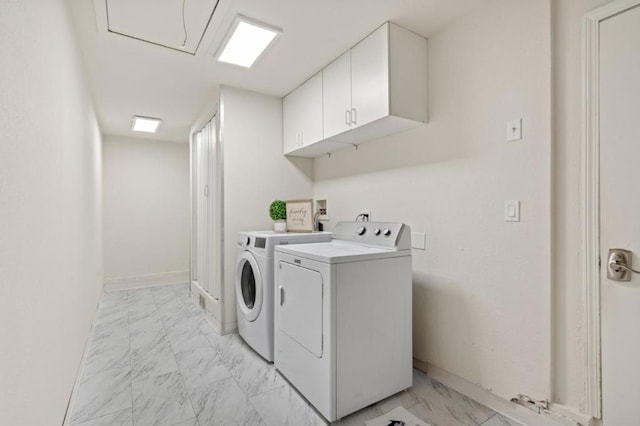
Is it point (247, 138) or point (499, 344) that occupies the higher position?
point (247, 138)

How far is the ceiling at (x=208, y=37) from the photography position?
1.85 m

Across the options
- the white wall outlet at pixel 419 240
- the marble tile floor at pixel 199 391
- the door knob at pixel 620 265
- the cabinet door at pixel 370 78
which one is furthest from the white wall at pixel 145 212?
the door knob at pixel 620 265

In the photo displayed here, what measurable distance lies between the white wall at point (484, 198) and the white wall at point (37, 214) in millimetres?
2085

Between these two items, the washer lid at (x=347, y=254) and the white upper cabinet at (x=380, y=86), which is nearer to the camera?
the washer lid at (x=347, y=254)

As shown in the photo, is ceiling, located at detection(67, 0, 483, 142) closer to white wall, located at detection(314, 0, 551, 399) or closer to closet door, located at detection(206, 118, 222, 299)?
white wall, located at detection(314, 0, 551, 399)

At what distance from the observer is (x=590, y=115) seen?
1.44m

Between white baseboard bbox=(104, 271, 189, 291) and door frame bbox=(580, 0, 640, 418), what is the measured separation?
16.8ft

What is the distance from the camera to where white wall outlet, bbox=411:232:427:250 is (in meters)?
2.20

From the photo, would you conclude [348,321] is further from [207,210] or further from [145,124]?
[145,124]

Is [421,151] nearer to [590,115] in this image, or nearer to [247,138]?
[590,115]

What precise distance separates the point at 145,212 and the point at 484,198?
16.1ft

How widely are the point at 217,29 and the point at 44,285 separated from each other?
5.87ft

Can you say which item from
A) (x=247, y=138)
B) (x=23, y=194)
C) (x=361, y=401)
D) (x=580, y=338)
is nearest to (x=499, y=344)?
(x=580, y=338)

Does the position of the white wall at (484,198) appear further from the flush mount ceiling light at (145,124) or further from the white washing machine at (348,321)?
the flush mount ceiling light at (145,124)
